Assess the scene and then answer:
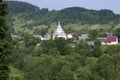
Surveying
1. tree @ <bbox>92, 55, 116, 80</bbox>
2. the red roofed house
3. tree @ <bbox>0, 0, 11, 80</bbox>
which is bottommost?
the red roofed house

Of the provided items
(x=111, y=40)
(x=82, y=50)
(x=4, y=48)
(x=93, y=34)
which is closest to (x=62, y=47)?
(x=82, y=50)

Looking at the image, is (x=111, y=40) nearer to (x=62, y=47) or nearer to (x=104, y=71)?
(x=62, y=47)

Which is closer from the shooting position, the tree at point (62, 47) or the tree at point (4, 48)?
the tree at point (4, 48)

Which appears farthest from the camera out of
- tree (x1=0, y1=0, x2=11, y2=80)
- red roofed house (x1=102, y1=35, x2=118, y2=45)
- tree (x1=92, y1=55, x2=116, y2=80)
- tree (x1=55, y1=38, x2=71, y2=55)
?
red roofed house (x1=102, y1=35, x2=118, y2=45)

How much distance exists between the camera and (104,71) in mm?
56688

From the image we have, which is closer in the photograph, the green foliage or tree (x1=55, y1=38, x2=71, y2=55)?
the green foliage

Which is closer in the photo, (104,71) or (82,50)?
(104,71)

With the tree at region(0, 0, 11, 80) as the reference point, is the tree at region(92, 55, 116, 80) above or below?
below

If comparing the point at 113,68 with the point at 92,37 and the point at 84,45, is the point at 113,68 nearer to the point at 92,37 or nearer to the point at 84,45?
the point at 84,45

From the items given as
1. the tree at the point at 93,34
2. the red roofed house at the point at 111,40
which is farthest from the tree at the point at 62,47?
the red roofed house at the point at 111,40

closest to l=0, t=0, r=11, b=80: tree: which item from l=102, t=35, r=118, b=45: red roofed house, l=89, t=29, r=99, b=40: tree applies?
l=89, t=29, r=99, b=40: tree

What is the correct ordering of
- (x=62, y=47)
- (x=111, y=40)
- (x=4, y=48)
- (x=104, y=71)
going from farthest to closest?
1. (x=111, y=40)
2. (x=62, y=47)
3. (x=104, y=71)
4. (x=4, y=48)

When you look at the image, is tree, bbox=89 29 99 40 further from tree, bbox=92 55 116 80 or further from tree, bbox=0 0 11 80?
tree, bbox=0 0 11 80

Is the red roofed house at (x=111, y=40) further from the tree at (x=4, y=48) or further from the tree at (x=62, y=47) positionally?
the tree at (x=4, y=48)
